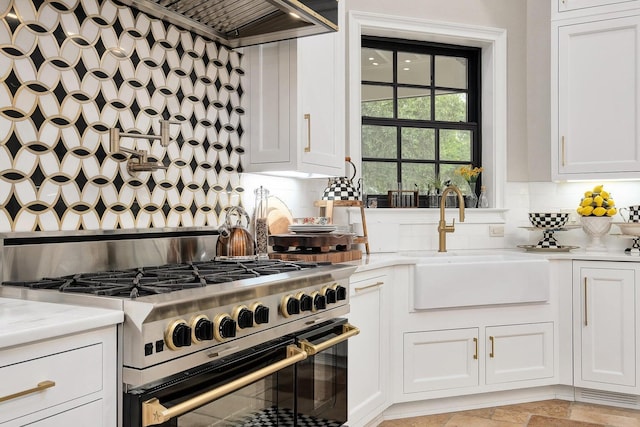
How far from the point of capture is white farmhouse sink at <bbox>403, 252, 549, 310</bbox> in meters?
3.07

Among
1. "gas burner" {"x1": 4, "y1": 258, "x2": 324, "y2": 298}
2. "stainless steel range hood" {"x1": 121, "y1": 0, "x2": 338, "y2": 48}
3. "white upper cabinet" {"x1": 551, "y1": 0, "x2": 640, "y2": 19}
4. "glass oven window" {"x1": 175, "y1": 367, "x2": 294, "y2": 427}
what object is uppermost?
"white upper cabinet" {"x1": 551, "y1": 0, "x2": 640, "y2": 19}

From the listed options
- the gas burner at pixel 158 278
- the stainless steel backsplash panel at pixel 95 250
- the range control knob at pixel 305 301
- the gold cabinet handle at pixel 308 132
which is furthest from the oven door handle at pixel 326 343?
the gold cabinet handle at pixel 308 132

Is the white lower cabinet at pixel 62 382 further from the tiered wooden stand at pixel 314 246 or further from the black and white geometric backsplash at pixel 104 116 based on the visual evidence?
the tiered wooden stand at pixel 314 246

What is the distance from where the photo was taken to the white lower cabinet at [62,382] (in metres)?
1.10

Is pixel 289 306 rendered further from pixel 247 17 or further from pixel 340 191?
pixel 340 191

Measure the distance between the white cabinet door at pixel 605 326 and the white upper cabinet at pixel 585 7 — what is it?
161cm

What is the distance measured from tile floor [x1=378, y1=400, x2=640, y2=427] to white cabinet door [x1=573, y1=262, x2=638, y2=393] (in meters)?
0.14

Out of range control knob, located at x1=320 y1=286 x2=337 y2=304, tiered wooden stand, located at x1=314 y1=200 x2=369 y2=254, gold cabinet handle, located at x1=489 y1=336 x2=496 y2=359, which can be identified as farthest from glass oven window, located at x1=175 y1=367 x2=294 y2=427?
gold cabinet handle, located at x1=489 y1=336 x2=496 y2=359

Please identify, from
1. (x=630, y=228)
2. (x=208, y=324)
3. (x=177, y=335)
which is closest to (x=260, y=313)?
(x=208, y=324)

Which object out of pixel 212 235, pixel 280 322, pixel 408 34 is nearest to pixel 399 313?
pixel 212 235

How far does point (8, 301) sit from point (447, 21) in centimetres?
331

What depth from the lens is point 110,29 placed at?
216 centimetres

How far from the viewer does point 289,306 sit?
6.12 feet

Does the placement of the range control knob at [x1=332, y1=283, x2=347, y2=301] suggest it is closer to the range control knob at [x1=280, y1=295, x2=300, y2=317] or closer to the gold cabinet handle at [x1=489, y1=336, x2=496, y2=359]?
the range control knob at [x1=280, y1=295, x2=300, y2=317]
